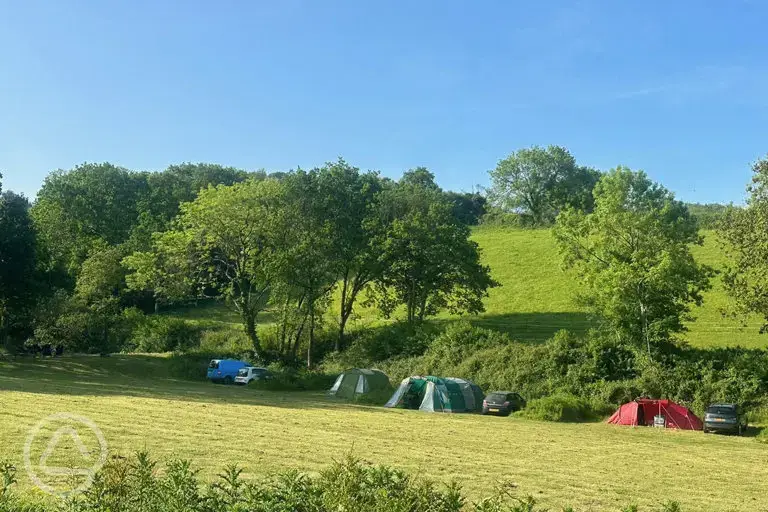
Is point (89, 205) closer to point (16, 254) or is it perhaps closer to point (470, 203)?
point (16, 254)

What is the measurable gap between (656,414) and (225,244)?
2947 centimetres

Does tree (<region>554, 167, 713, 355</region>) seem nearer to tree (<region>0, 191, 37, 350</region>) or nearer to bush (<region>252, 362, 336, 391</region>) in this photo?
bush (<region>252, 362, 336, 391</region>)

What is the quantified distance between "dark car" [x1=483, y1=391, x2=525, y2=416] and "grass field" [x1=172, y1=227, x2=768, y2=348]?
6.83m

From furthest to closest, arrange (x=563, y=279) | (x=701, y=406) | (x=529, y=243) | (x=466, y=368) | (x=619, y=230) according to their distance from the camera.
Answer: (x=529, y=243)
(x=563, y=279)
(x=466, y=368)
(x=619, y=230)
(x=701, y=406)


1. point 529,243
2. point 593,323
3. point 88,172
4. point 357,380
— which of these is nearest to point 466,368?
point 357,380

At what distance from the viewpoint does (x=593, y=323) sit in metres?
50.8

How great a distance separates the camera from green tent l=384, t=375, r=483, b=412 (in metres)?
31.2

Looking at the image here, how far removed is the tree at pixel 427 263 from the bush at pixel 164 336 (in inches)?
593

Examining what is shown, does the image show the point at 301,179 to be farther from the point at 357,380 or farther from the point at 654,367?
the point at 654,367

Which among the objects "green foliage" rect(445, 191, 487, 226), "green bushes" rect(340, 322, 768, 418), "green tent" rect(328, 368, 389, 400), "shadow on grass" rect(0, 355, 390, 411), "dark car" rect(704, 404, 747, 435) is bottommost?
"shadow on grass" rect(0, 355, 390, 411)

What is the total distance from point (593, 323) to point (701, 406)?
2124 cm

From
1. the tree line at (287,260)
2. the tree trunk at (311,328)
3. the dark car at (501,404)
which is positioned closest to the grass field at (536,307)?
the tree trunk at (311,328)

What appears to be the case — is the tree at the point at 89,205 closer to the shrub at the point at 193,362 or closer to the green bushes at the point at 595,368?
the shrub at the point at 193,362

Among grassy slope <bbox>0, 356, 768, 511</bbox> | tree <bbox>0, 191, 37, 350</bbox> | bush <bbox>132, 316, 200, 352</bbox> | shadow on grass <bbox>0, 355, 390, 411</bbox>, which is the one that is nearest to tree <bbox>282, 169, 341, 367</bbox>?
shadow on grass <bbox>0, 355, 390, 411</bbox>
